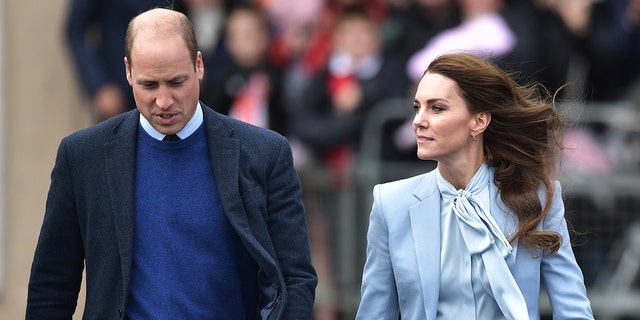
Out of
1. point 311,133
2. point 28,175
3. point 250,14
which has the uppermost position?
point 250,14

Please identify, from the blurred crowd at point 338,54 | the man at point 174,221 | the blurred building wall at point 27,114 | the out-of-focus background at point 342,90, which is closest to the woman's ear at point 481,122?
the man at point 174,221

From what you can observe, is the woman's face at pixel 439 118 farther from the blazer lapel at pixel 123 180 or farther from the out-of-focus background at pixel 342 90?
the out-of-focus background at pixel 342 90

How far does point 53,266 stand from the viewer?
17.1ft

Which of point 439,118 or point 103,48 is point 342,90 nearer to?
point 103,48

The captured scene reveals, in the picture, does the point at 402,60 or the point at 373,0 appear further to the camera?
the point at 373,0

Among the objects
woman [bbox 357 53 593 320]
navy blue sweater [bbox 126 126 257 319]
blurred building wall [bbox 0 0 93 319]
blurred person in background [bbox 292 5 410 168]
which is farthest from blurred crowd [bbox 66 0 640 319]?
navy blue sweater [bbox 126 126 257 319]

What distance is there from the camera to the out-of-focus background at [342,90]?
8969mm

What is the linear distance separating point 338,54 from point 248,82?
24.9 inches

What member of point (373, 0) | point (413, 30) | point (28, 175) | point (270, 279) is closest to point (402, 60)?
point (413, 30)

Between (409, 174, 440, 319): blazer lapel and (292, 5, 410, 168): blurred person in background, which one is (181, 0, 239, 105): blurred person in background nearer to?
(292, 5, 410, 168): blurred person in background

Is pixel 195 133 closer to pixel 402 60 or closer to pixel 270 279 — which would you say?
pixel 270 279

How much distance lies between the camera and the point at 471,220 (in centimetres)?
530

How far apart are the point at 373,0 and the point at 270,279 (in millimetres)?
5176

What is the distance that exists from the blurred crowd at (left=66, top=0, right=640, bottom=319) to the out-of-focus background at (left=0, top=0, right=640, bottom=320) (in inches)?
0.4
